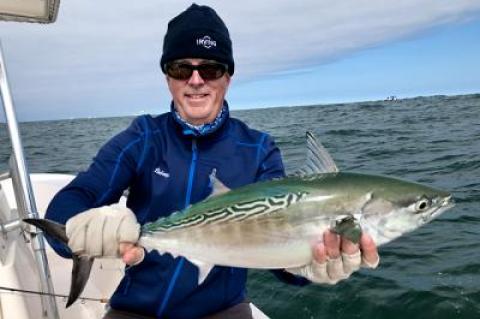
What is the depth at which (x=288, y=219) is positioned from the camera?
2.53 meters

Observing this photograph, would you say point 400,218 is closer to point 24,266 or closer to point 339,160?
point 24,266

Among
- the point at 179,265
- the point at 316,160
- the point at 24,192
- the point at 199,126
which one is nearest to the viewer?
the point at 316,160

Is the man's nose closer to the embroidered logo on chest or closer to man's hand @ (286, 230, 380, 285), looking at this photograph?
the embroidered logo on chest

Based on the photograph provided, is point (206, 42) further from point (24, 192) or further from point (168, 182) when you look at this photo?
point (24, 192)

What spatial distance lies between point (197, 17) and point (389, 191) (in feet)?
5.97

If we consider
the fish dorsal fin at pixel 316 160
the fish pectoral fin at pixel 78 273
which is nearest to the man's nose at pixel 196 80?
the fish dorsal fin at pixel 316 160

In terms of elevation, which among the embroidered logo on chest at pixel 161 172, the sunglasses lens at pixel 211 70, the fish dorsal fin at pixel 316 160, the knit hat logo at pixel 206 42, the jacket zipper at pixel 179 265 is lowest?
the jacket zipper at pixel 179 265

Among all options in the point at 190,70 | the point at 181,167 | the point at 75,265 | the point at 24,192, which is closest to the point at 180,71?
the point at 190,70

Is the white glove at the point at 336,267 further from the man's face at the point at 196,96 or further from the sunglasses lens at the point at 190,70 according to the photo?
the sunglasses lens at the point at 190,70

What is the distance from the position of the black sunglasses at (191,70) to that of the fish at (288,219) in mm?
957

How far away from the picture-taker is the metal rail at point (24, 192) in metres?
3.68

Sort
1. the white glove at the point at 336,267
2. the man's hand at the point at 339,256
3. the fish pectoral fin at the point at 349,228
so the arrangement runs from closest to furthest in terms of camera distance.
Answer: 1. the fish pectoral fin at the point at 349,228
2. the man's hand at the point at 339,256
3. the white glove at the point at 336,267

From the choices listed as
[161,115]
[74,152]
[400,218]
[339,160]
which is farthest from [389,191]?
[74,152]

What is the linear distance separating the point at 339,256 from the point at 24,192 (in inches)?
94.6
